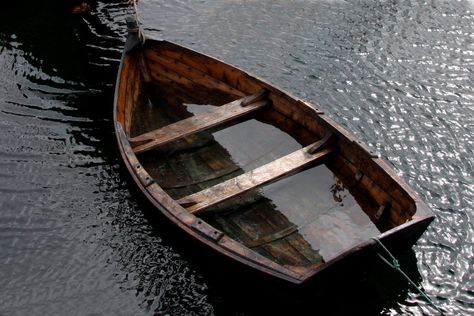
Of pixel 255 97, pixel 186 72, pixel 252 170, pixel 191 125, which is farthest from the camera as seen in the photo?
pixel 186 72

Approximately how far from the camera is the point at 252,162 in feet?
34.2

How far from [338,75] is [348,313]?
322 inches

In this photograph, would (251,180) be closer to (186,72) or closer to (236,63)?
(186,72)

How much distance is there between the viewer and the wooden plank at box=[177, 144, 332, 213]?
8672 mm

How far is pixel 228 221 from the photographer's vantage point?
9.15 m

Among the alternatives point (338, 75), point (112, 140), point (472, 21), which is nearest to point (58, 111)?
point (112, 140)

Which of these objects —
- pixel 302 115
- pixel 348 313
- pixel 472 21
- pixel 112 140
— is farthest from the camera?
pixel 472 21

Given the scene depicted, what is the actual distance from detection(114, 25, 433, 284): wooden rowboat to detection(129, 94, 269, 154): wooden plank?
24 millimetres

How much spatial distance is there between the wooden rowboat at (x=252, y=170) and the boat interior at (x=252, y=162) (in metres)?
0.02

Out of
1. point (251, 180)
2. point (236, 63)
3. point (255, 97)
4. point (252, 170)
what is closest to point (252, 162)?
point (252, 170)

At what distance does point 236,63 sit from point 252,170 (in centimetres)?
655

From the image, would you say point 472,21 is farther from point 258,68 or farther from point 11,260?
point 11,260

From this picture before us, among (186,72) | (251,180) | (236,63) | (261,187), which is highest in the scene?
(186,72)

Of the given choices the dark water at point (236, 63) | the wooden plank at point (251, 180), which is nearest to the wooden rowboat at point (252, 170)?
the wooden plank at point (251, 180)
